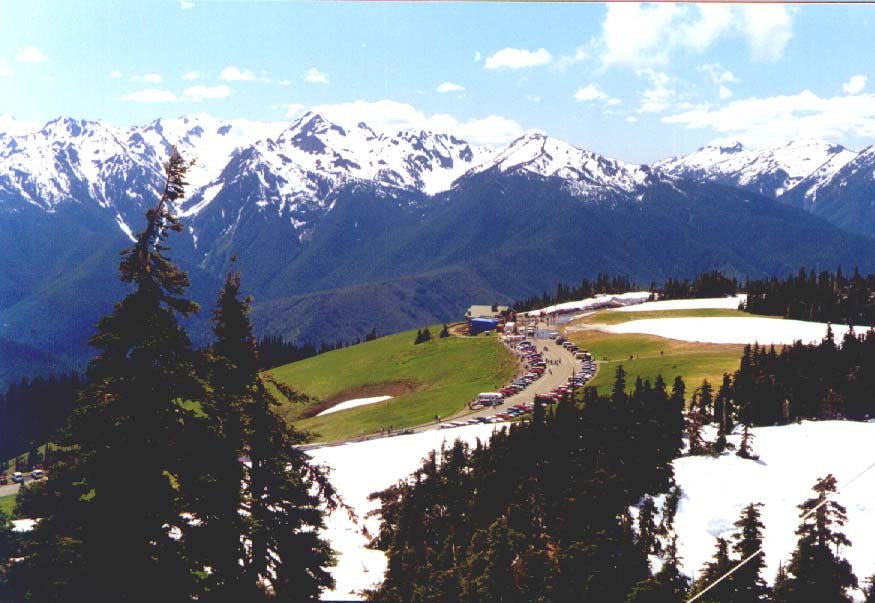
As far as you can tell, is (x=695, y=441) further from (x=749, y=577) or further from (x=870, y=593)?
(x=749, y=577)

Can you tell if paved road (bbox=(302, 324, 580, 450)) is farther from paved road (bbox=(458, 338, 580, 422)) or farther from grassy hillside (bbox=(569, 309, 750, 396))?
grassy hillside (bbox=(569, 309, 750, 396))

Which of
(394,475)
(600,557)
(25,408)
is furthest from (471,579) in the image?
(25,408)

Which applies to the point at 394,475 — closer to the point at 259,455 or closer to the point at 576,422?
the point at 576,422

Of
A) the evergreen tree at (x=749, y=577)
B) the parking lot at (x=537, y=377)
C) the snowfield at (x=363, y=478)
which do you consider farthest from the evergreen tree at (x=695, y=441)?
the evergreen tree at (x=749, y=577)

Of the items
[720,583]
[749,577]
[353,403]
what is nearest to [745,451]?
[749,577]

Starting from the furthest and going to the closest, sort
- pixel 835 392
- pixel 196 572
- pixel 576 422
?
pixel 835 392 → pixel 576 422 → pixel 196 572

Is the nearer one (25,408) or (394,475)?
(394,475)
